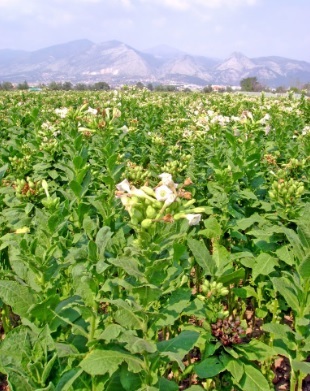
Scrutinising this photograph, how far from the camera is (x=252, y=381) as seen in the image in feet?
9.33

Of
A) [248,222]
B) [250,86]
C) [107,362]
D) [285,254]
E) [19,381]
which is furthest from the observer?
[250,86]

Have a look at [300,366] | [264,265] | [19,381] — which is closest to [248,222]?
[264,265]

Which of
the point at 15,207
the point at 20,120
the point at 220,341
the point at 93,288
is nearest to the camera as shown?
the point at 93,288

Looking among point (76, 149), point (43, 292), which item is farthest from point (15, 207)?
point (43, 292)

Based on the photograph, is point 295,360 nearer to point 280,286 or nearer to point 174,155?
point 280,286

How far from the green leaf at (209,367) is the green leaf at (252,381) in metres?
0.17

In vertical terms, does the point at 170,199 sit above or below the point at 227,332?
above

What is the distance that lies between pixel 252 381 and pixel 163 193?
150 cm

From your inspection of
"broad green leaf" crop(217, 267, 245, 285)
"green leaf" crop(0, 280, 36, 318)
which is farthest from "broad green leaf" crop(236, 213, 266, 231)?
"green leaf" crop(0, 280, 36, 318)

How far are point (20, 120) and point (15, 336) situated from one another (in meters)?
8.27

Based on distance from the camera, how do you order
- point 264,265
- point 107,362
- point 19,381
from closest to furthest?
point 19,381, point 107,362, point 264,265

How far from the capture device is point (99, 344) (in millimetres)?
2445

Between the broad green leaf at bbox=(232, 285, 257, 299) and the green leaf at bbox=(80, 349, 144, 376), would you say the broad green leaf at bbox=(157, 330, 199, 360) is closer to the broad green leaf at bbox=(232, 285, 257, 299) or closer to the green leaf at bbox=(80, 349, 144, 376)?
the green leaf at bbox=(80, 349, 144, 376)

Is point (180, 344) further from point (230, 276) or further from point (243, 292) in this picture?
point (243, 292)
